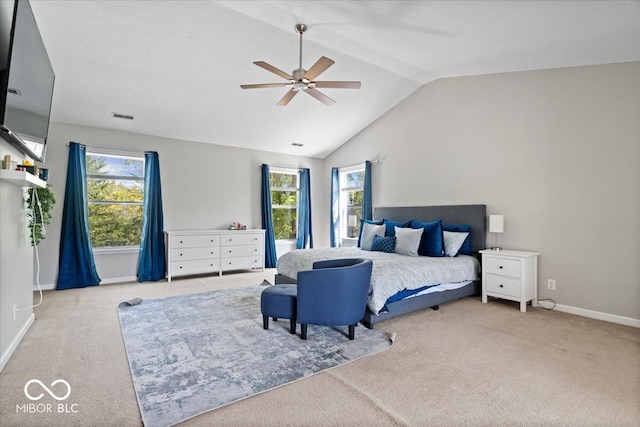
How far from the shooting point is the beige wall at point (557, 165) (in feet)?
11.5

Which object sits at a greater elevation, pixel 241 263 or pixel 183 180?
pixel 183 180

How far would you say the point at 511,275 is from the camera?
156 inches

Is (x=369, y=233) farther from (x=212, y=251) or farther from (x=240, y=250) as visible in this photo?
(x=212, y=251)

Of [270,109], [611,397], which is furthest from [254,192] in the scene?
[611,397]

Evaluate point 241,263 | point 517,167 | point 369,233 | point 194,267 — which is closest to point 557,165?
point 517,167

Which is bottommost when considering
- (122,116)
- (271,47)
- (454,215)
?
(454,215)

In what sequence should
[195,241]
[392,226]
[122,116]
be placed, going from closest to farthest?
[122,116]
[392,226]
[195,241]

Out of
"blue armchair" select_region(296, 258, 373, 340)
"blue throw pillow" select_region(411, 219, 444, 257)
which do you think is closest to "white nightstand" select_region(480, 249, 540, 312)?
"blue throw pillow" select_region(411, 219, 444, 257)

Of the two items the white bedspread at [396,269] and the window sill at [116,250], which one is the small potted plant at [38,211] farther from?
the white bedspread at [396,269]

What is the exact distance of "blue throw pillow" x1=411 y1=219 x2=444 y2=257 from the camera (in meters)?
4.52

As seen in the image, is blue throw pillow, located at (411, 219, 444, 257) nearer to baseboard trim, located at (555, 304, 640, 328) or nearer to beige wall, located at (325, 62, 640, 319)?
beige wall, located at (325, 62, 640, 319)

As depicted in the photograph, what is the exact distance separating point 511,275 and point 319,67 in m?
3.35

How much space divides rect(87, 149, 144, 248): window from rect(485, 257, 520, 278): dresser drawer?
5811mm

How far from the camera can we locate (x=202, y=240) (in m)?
5.96
